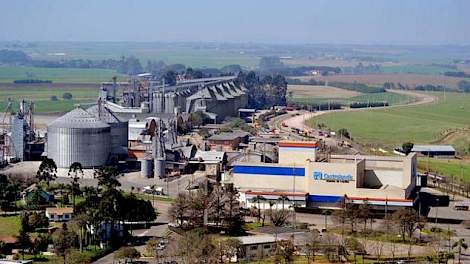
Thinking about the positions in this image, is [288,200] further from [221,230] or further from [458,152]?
[458,152]

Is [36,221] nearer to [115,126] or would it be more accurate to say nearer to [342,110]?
[115,126]

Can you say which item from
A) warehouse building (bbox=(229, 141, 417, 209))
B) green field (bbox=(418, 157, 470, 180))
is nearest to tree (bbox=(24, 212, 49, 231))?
warehouse building (bbox=(229, 141, 417, 209))

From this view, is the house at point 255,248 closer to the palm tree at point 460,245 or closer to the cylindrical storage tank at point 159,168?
the palm tree at point 460,245

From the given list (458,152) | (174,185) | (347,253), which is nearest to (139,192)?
(174,185)

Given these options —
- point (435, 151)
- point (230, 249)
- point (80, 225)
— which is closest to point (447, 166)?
point (435, 151)

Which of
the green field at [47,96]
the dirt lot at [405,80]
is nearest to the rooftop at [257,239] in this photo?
the green field at [47,96]

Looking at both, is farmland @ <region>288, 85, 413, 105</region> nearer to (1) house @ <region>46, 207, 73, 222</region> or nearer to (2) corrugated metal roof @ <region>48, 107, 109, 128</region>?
(2) corrugated metal roof @ <region>48, 107, 109, 128</region>
